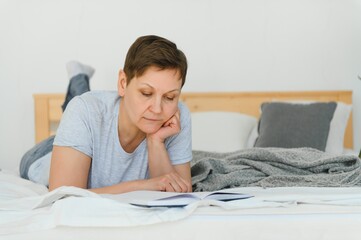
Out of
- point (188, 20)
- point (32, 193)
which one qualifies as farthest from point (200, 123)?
point (32, 193)

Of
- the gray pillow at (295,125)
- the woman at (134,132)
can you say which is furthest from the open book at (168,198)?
the gray pillow at (295,125)

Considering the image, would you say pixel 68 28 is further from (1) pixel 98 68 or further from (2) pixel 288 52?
(2) pixel 288 52

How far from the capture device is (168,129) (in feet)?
6.16

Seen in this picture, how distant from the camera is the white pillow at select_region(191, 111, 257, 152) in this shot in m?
3.15

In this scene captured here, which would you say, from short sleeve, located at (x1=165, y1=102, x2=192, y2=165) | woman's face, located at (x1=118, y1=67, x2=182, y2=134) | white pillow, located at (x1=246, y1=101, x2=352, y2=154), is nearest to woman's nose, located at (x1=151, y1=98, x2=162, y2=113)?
woman's face, located at (x1=118, y1=67, x2=182, y2=134)

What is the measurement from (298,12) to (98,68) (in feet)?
3.76

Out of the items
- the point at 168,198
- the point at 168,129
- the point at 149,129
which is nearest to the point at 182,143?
the point at 168,129

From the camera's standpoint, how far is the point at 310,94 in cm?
358

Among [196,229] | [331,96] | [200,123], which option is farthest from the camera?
[331,96]

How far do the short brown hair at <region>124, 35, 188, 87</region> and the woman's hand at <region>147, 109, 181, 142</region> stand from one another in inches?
6.3

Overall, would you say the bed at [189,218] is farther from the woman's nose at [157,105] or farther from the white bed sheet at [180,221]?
the woman's nose at [157,105]

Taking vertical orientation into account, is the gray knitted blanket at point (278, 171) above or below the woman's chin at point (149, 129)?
below

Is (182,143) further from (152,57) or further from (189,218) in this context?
(189,218)

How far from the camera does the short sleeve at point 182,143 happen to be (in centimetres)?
194
